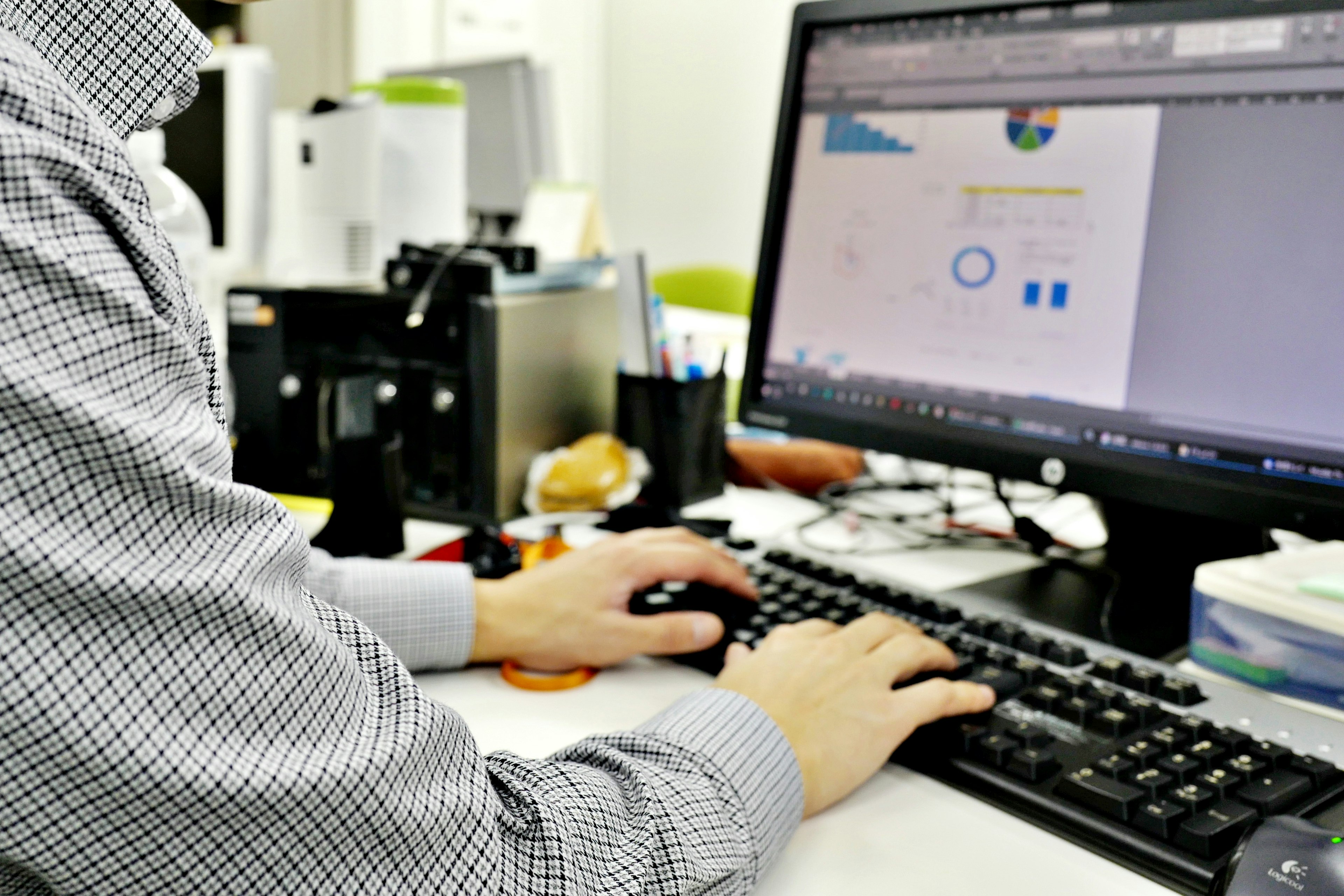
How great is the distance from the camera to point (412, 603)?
2.56 ft

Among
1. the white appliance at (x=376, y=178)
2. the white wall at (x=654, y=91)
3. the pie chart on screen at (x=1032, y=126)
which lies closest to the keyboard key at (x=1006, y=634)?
the pie chart on screen at (x=1032, y=126)

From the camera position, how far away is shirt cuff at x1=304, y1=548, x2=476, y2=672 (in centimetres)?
77

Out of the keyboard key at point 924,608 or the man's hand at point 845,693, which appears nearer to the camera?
the man's hand at point 845,693

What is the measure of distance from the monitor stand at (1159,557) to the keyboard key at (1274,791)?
0.82 ft

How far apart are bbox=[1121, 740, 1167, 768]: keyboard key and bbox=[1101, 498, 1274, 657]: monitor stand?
24cm

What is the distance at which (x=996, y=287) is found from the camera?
925 mm

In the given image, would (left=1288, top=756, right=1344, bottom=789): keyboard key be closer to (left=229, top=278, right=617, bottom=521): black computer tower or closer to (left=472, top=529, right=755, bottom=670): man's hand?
(left=472, top=529, right=755, bottom=670): man's hand

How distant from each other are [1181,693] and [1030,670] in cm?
8

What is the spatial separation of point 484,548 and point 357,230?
0.63m

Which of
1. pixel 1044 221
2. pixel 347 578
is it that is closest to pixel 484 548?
pixel 347 578

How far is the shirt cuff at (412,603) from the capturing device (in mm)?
766

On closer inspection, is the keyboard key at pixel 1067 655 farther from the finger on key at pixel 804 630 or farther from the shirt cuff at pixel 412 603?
the shirt cuff at pixel 412 603

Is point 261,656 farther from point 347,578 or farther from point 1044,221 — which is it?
point 1044,221

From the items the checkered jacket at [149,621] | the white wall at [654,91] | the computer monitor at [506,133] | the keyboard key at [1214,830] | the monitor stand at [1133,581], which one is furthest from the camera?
the white wall at [654,91]
